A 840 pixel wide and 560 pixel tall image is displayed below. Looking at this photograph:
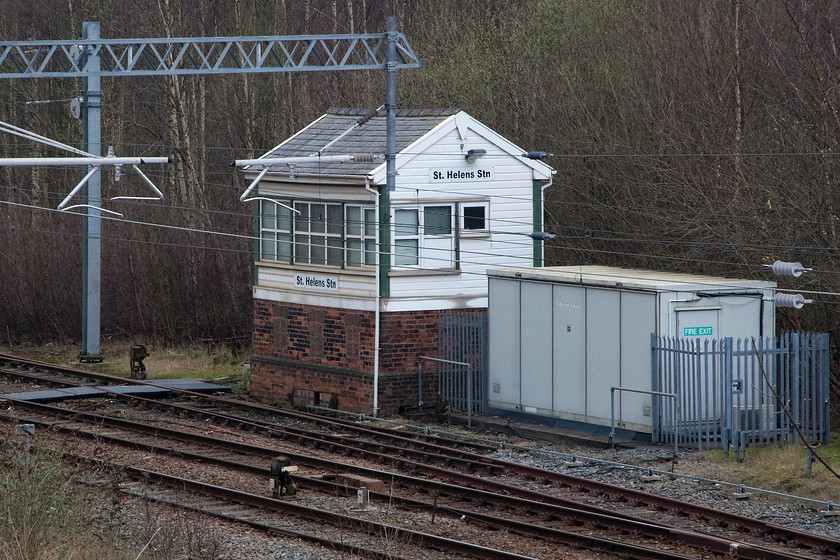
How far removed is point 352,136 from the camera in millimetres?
22828

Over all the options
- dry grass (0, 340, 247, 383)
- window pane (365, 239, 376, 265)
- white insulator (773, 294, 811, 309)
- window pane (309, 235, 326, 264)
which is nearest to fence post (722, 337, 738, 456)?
white insulator (773, 294, 811, 309)

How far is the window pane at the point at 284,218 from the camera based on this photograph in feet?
75.0

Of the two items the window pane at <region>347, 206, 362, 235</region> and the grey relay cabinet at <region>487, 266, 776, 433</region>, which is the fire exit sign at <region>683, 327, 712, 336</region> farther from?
the window pane at <region>347, 206, 362, 235</region>

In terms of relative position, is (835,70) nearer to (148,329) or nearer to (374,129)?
(374,129)

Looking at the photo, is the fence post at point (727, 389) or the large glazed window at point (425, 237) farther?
the large glazed window at point (425, 237)

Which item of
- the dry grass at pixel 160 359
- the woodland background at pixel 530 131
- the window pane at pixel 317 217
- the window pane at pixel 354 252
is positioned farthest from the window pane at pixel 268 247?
the dry grass at pixel 160 359

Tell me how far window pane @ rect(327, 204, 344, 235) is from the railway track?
3.39 metres

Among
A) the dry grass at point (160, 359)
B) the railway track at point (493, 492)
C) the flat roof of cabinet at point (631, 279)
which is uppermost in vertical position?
the flat roof of cabinet at point (631, 279)

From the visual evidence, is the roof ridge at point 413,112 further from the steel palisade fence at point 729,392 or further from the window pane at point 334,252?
the steel palisade fence at point 729,392

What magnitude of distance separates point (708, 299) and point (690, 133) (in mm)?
7611

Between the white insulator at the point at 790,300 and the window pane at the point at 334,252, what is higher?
the window pane at the point at 334,252

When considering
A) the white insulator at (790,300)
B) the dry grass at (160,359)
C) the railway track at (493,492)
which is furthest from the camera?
the dry grass at (160,359)

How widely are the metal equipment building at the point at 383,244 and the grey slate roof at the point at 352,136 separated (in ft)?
0.13

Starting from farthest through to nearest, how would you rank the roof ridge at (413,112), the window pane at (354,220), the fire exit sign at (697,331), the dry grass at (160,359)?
the dry grass at (160,359) → the roof ridge at (413,112) → the window pane at (354,220) → the fire exit sign at (697,331)
